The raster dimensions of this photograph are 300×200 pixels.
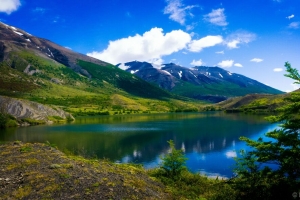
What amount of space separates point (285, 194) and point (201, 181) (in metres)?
12.5

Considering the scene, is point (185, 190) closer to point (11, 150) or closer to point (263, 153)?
point (263, 153)

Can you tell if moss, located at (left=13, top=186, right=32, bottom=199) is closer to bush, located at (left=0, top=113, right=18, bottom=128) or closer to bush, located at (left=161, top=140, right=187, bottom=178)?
bush, located at (left=161, top=140, right=187, bottom=178)

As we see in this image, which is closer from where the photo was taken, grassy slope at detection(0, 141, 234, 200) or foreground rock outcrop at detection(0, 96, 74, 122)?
grassy slope at detection(0, 141, 234, 200)

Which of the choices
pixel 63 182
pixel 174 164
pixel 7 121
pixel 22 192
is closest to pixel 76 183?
pixel 63 182

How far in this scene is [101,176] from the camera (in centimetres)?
2427

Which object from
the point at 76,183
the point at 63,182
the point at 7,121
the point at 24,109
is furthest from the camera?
the point at 24,109

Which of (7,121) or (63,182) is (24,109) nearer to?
(7,121)

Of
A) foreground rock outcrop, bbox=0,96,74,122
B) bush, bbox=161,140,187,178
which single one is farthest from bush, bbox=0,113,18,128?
bush, bbox=161,140,187,178

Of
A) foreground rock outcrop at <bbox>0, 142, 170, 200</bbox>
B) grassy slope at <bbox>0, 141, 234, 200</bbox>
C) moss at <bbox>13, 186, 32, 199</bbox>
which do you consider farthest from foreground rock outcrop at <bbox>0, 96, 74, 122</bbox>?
moss at <bbox>13, 186, 32, 199</bbox>


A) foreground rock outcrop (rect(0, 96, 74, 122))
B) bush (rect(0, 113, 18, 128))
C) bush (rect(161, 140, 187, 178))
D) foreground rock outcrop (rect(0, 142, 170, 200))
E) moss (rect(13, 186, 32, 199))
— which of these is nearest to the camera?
moss (rect(13, 186, 32, 199))

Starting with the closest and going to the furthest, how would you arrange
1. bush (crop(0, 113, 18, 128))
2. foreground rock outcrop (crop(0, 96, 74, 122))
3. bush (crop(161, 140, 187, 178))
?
1. bush (crop(161, 140, 187, 178))
2. bush (crop(0, 113, 18, 128))
3. foreground rock outcrop (crop(0, 96, 74, 122))

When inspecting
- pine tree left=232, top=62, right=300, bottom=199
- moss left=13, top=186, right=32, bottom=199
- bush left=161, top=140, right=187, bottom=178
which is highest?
pine tree left=232, top=62, right=300, bottom=199

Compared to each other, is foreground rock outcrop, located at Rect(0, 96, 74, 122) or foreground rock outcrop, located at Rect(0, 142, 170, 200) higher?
foreground rock outcrop, located at Rect(0, 96, 74, 122)

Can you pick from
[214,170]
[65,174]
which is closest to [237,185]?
[65,174]
